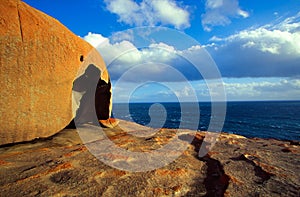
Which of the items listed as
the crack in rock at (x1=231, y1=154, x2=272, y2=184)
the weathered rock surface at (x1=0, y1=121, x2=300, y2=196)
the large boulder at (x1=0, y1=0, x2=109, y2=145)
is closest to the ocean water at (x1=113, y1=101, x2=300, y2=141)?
the large boulder at (x1=0, y1=0, x2=109, y2=145)

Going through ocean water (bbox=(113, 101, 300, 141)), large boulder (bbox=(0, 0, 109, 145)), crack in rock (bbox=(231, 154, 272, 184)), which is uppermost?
large boulder (bbox=(0, 0, 109, 145))

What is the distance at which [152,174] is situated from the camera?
3.08 m

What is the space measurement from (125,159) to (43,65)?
10.00ft

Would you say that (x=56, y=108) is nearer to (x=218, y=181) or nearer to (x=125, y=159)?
(x=125, y=159)

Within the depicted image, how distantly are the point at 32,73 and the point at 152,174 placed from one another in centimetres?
358

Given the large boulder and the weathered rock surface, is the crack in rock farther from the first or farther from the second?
the large boulder

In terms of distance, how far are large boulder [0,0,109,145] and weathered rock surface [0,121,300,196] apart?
589 millimetres

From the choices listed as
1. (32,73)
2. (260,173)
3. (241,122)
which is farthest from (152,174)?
(241,122)

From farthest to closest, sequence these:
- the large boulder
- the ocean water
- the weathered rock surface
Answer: the ocean water → the large boulder → the weathered rock surface

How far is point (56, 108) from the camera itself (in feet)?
16.8

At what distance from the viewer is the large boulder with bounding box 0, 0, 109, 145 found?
4.34 metres

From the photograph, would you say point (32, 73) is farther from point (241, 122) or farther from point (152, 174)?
point (241, 122)

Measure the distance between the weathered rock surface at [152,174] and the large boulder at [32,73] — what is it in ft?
1.93

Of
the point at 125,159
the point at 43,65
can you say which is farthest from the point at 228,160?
the point at 43,65
